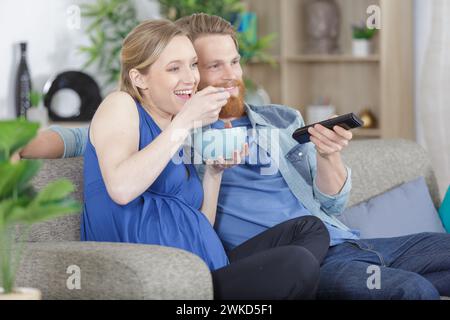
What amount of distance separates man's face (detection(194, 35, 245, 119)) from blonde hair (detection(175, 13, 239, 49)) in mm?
14

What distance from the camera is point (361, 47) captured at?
15.0ft

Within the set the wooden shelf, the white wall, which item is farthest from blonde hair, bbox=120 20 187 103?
the wooden shelf

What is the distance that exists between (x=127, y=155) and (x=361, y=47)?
284cm

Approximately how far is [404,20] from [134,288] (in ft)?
9.91

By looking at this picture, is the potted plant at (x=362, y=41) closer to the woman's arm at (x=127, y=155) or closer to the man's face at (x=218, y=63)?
the man's face at (x=218, y=63)

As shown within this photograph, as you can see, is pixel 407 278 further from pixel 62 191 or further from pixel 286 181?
pixel 62 191

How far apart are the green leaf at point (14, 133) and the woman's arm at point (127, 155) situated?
349 millimetres

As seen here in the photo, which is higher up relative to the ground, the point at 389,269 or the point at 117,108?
the point at 117,108

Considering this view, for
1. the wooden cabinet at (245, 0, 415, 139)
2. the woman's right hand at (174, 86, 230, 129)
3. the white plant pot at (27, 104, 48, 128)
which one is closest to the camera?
the woman's right hand at (174, 86, 230, 129)

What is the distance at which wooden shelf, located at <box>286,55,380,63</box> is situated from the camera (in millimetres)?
4502

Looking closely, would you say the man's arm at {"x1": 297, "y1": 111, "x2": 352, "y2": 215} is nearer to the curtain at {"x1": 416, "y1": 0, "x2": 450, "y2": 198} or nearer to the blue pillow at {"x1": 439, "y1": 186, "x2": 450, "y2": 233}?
the blue pillow at {"x1": 439, "y1": 186, "x2": 450, "y2": 233}

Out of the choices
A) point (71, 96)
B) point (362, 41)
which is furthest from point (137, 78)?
point (362, 41)

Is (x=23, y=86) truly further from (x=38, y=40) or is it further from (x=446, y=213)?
(x=446, y=213)

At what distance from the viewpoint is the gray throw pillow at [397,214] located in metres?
2.74
